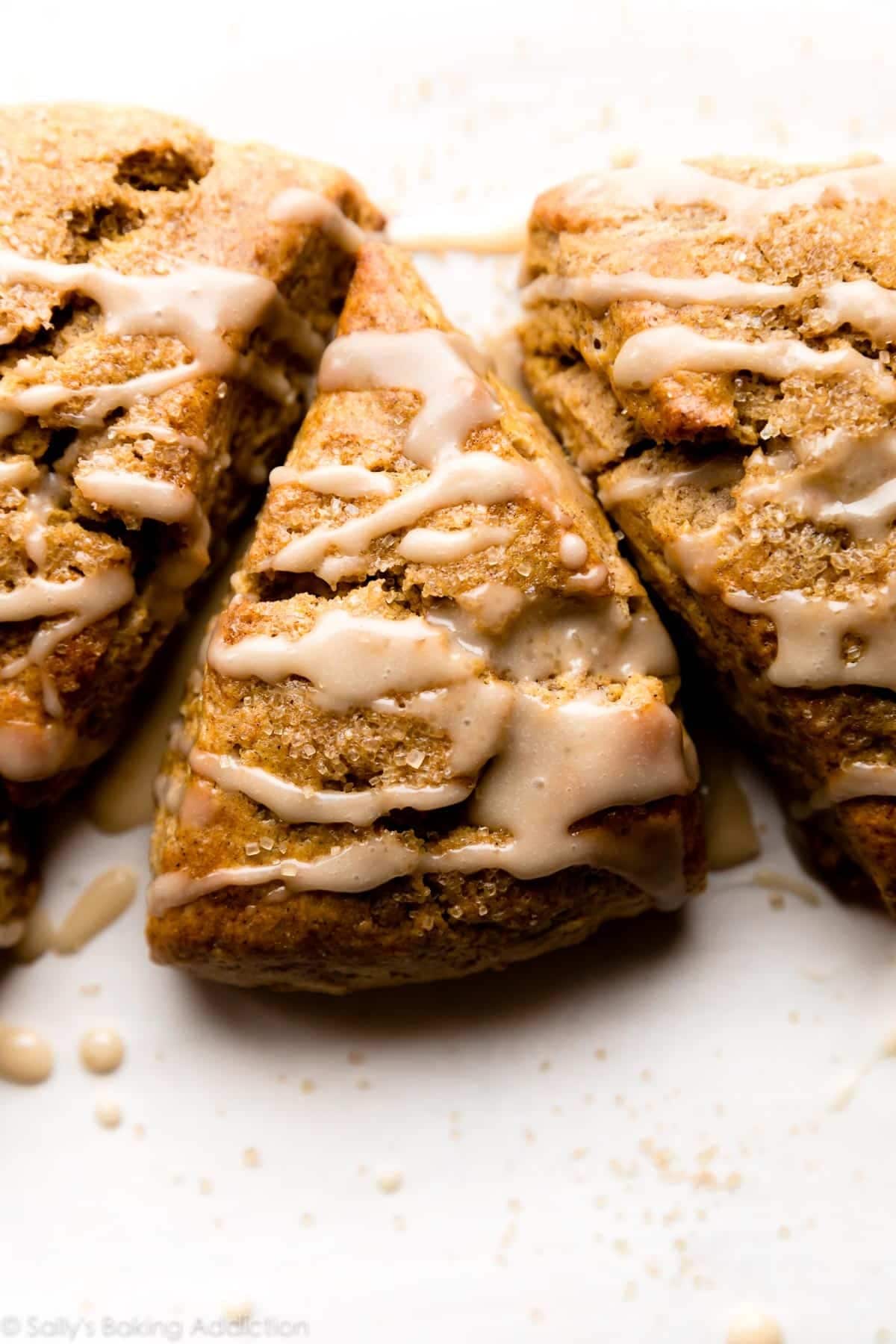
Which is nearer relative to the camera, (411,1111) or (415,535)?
(415,535)

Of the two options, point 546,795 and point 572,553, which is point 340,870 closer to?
point 546,795

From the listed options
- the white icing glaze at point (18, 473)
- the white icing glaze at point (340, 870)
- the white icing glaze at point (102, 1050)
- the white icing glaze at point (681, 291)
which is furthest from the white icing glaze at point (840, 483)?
the white icing glaze at point (102, 1050)

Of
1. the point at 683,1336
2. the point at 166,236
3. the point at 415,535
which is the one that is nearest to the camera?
the point at 415,535

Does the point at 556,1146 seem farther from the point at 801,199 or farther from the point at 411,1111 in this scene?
the point at 801,199

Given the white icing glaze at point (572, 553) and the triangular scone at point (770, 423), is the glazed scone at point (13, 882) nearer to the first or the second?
the white icing glaze at point (572, 553)

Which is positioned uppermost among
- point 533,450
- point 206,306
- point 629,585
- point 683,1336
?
point 206,306

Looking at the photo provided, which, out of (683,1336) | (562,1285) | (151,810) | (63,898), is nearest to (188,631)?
(151,810)
